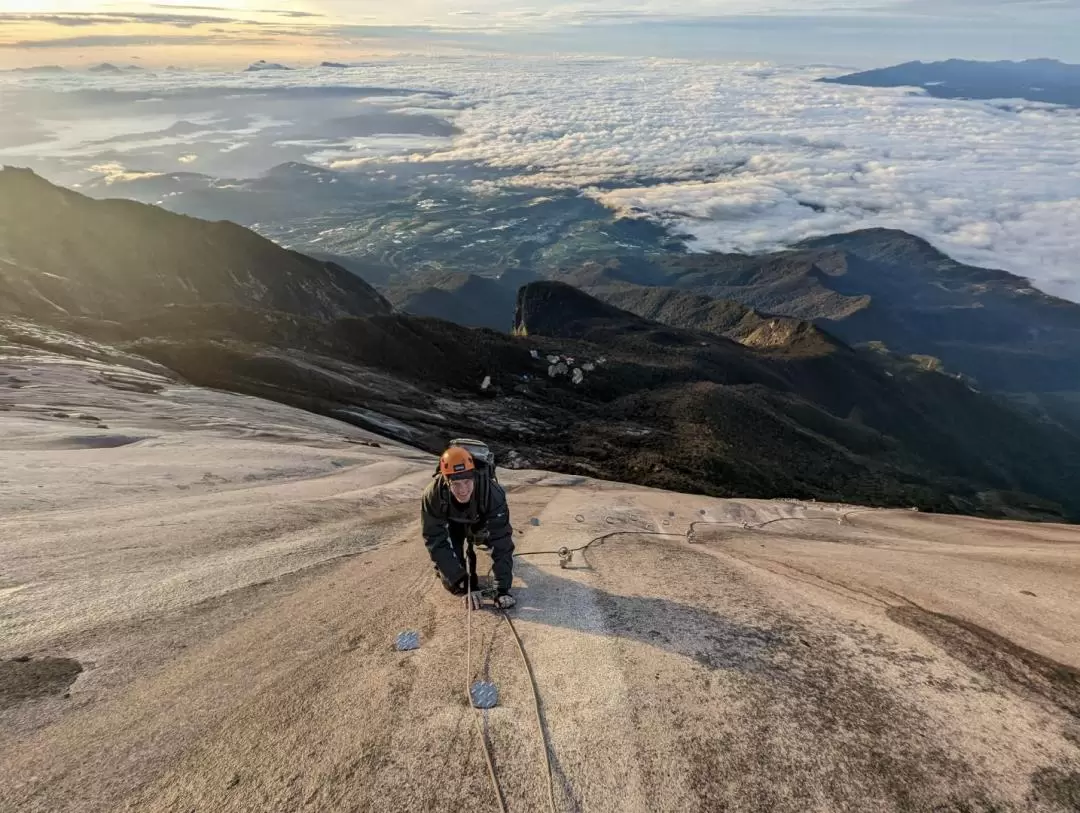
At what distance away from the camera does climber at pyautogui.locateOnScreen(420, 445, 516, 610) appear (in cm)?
893

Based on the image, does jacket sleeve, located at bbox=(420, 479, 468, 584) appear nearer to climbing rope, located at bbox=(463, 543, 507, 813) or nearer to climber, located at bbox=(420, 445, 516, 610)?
climber, located at bbox=(420, 445, 516, 610)

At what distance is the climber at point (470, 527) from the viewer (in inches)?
352

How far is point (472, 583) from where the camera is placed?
939 cm

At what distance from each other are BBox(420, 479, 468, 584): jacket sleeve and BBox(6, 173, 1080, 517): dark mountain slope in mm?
40570

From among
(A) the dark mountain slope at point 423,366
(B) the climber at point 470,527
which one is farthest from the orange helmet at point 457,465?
(A) the dark mountain slope at point 423,366

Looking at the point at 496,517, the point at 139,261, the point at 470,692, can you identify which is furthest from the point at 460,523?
the point at 139,261

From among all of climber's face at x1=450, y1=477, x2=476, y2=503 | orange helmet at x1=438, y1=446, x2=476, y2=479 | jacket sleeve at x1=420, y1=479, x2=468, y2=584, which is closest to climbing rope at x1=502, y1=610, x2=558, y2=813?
jacket sleeve at x1=420, y1=479, x2=468, y2=584

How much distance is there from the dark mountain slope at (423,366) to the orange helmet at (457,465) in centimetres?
4131

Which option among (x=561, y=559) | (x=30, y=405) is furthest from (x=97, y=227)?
(x=561, y=559)

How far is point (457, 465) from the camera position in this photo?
27.7ft

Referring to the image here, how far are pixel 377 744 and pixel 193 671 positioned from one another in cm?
278

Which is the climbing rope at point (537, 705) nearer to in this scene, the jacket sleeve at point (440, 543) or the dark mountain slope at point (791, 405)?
the jacket sleeve at point (440, 543)

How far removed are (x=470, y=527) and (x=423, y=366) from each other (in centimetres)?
7655

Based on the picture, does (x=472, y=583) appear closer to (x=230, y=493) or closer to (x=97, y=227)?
(x=230, y=493)
